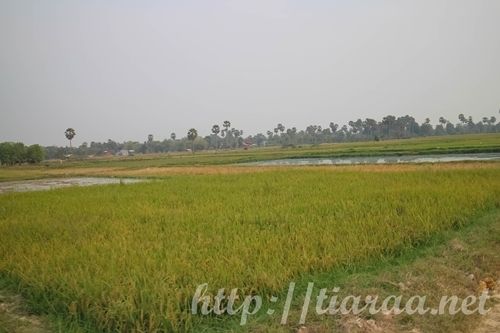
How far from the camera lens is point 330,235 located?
19.5 feet

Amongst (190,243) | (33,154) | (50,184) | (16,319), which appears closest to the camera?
(16,319)

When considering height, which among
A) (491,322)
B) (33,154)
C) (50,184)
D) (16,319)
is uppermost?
(33,154)

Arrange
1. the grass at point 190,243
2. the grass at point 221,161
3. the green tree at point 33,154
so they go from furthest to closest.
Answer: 1. the green tree at point 33,154
2. the grass at point 221,161
3. the grass at point 190,243

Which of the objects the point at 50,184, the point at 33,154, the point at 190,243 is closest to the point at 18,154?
the point at 33,154

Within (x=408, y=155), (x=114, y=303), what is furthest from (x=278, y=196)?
(x=408, y=155)

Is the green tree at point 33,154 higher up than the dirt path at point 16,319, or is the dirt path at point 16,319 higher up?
the green tree at point 33,154

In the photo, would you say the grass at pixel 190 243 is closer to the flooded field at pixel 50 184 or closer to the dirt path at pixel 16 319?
the dirt path at pixel 16 319

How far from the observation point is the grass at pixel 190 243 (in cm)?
408

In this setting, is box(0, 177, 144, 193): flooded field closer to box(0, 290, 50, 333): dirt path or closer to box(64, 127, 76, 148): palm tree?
box(0, 290, 50, 333): dirt path

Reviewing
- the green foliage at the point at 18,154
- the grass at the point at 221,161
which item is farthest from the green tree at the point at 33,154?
the grass at the point at 221,161

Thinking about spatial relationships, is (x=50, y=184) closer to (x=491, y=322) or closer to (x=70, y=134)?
(x=491, y=322)

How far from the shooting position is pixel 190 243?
19.6ft

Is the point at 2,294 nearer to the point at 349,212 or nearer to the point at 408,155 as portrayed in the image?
the point at 349,212

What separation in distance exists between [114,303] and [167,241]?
243 centimetres
